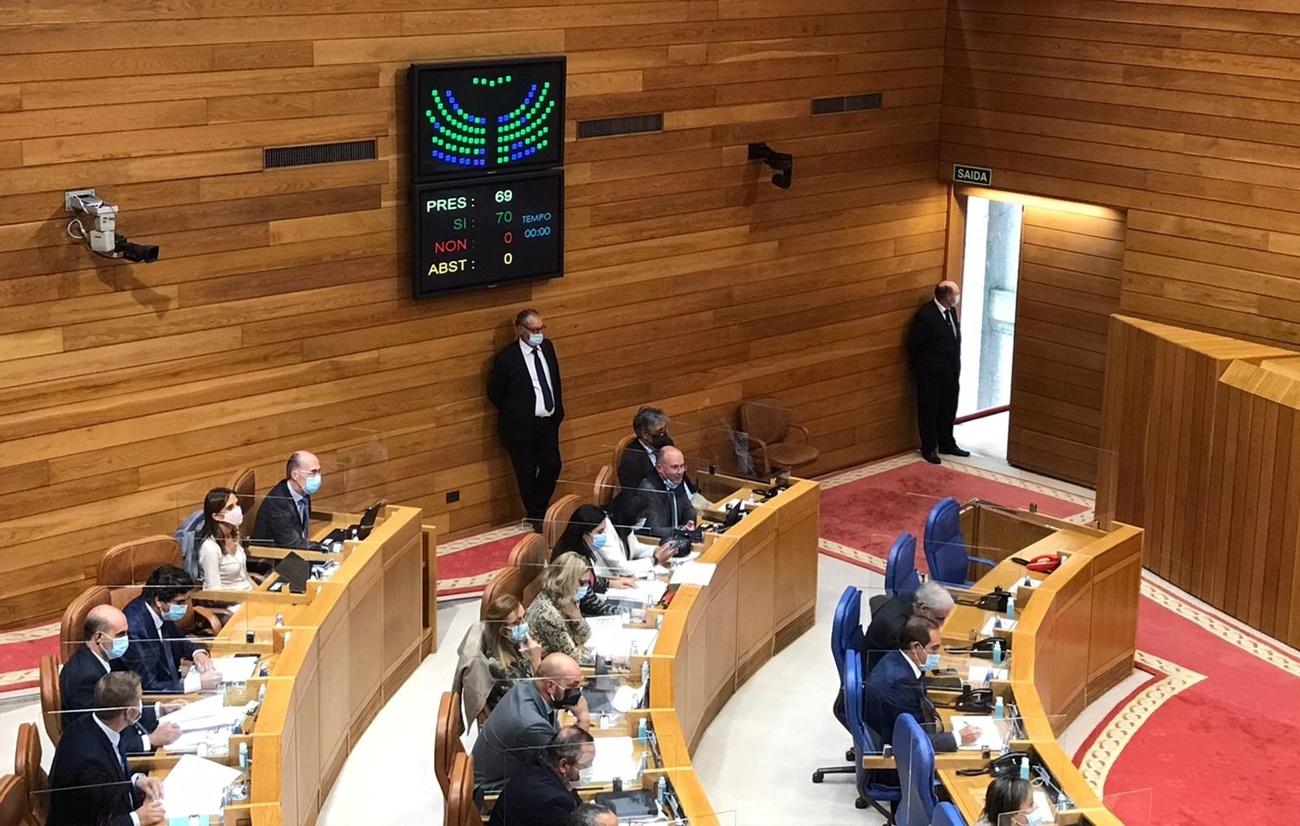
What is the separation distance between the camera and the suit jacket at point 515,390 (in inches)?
438

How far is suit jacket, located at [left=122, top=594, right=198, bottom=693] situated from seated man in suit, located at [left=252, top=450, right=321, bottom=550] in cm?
121

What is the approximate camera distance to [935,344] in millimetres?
13625

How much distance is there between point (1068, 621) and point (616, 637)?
2.54 metres

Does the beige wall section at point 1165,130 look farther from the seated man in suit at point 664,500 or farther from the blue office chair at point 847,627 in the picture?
the blue office chair at point 847,627

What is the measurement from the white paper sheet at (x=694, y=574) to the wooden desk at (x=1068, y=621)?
4.04 ft

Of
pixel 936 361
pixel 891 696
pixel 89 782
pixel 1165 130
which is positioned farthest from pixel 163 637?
pixel 1165 130

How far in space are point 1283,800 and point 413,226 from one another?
19.8 feet

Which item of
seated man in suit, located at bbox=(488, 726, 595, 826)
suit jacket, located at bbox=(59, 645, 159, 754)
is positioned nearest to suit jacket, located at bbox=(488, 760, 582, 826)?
seated man in suit, located at bbox=(488, 726, 595, 826)

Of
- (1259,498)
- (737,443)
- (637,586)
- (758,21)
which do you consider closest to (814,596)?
(737,443)

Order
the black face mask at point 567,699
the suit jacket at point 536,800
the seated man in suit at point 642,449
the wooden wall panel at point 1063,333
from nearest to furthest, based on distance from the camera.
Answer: the suit jacket at point 536,800
the black face mask at point 567,699
the seated man in suit at point 642,449
the wooden wall panel at point 1063,333

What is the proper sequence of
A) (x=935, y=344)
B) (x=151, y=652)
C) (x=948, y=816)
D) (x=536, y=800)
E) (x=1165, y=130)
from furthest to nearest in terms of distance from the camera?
(x=935, y=344) < (x=1165, y=130) < (x=151, y=652) < (x=536, y=800) < (x=948, y=816)

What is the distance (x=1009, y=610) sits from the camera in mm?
8648

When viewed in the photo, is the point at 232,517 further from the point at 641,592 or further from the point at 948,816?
the point at 948,816

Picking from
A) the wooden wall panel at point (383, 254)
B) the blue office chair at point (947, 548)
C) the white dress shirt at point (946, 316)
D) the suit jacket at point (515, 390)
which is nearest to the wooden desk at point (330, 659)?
the wooden wall panel at point (383, 254)
